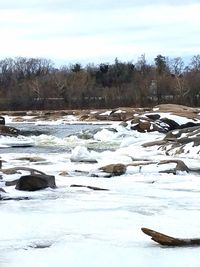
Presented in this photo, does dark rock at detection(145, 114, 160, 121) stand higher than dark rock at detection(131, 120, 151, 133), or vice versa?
dark rock at detection(145, 114, 160, 121)

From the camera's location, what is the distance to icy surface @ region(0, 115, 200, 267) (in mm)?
5836

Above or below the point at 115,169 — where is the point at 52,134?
below

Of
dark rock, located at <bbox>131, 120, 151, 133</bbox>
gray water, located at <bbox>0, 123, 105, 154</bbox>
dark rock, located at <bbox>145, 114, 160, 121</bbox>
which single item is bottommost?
gray water, located at <bbox>0, 123, 105, 154</bbox>

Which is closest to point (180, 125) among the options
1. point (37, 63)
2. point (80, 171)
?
point (80, 171)

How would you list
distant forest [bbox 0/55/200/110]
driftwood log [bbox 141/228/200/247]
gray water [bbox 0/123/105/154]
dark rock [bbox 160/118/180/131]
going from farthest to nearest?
distant forest [bbox 0/55/200/110] → dark rock [bbox 160/118/180/131] → gray water [bbox 0/123/105/154] → driftwood log [bbox 141/228/200/247]

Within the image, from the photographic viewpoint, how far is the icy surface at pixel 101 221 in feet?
19.1

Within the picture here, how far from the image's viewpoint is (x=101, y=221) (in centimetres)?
774

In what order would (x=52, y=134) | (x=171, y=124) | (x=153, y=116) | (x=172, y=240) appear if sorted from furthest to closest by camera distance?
(x=153, y=116)
(x=52, y=134)
(x=171, y=124)
(x=172, y=240)

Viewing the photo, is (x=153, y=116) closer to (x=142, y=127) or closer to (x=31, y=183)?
(x=142, y=127)

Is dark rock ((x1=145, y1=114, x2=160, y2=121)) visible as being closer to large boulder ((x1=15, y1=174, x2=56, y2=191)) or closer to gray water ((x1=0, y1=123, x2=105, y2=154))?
gray water ((x1=0, y1=123, x2=105, y2=154))

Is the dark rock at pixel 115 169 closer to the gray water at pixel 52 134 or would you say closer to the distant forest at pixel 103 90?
the gray water at pixel 52 134

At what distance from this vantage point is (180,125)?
37.5 metres

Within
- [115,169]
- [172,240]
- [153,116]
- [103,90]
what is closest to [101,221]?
[172,240]

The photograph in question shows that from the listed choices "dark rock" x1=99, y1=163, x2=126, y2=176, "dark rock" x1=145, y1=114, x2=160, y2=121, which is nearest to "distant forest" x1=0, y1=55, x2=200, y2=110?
"dark rock" x1=145, y1=114, x2=160, y2=121
